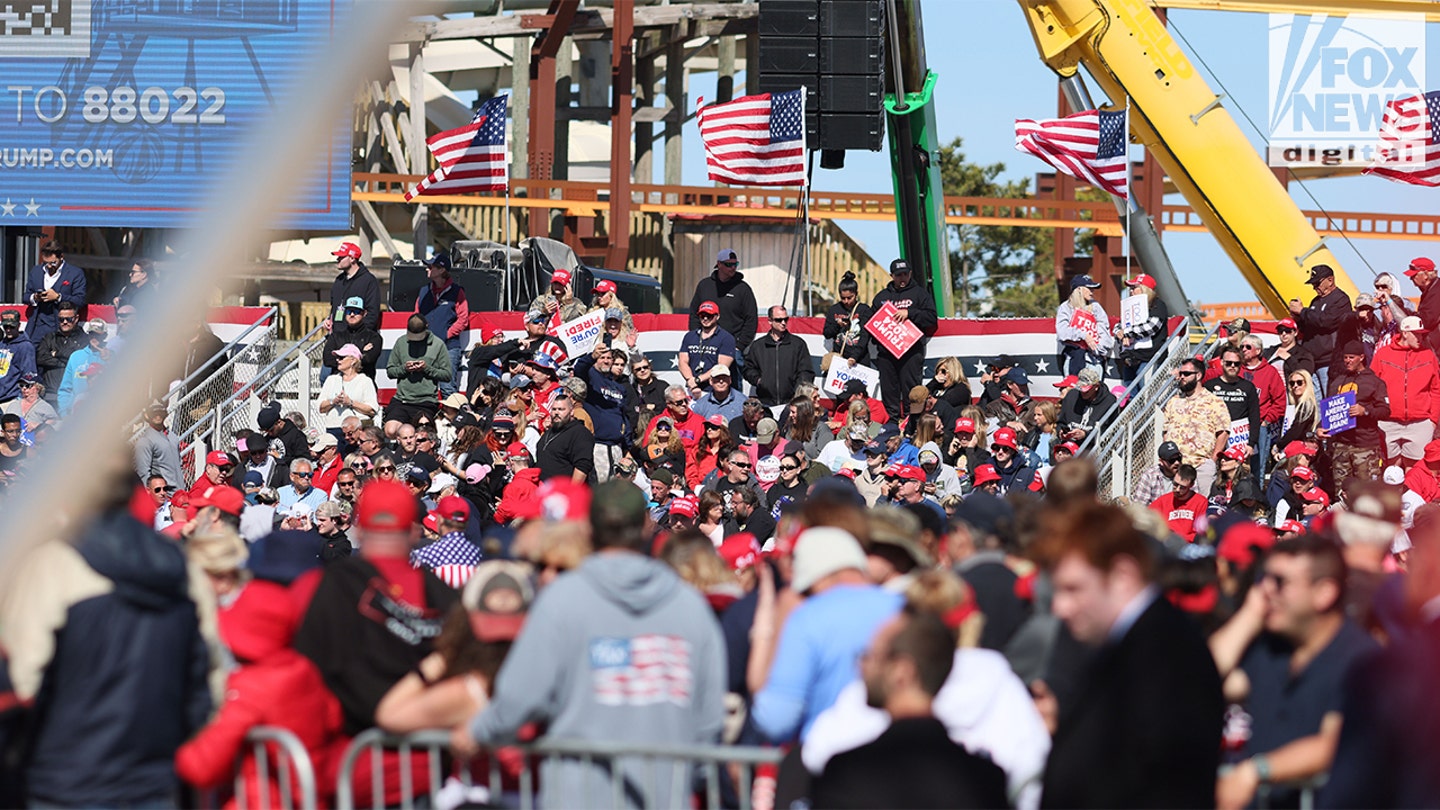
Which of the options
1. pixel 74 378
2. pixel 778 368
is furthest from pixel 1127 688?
pixel 74 378

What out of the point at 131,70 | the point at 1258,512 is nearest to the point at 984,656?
the point at 1258,512

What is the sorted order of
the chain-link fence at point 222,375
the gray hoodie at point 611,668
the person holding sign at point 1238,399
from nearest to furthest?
the gray hoodie at point 611,668
the person holding sign at point 1238,399
the chain-link fence at point 222,375

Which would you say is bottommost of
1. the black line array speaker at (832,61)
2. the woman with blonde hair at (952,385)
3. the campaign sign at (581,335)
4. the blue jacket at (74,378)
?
the blue jacket at (74,378)

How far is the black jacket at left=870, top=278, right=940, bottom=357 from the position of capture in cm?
1684

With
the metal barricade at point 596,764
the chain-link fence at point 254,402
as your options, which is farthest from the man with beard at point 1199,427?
the metal barricade at point 596,764

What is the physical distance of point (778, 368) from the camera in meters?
16.4

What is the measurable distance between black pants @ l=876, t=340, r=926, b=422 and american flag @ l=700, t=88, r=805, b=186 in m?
3.18

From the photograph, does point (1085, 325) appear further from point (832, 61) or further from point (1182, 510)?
point (1182, 510)

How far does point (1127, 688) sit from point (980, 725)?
0.80m

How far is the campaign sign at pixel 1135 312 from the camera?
16.9 meters

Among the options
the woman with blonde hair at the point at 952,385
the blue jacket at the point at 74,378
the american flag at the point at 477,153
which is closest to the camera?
the woman with blonde hair at the point at 952,385

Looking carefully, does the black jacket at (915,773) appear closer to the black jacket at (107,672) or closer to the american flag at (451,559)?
the black jacket at (107,672)

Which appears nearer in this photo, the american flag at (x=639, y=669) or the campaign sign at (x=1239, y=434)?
the american flag at (x=639, y=669)

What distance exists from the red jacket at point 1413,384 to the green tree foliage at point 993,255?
26.6 meters
